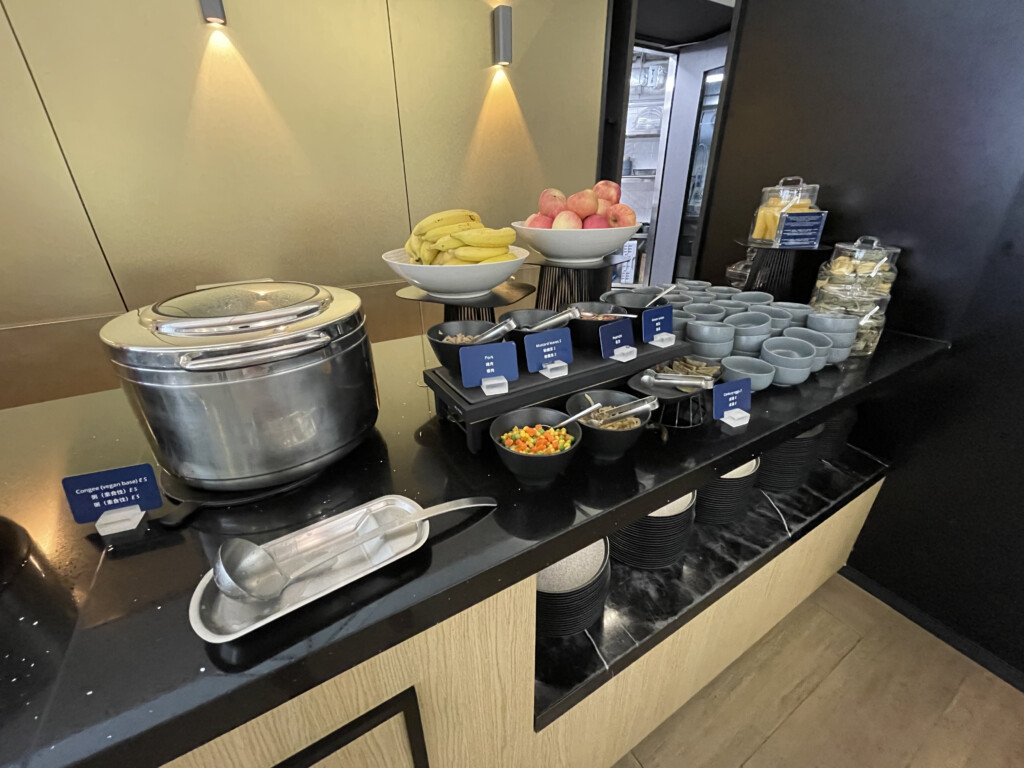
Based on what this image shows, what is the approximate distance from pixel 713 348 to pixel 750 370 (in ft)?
0.28

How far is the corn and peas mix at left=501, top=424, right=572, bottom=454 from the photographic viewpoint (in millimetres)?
649

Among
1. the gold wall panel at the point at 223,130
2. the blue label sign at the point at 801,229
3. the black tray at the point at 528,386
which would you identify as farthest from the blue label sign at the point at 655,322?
the gold wall panel at the point at 223,130

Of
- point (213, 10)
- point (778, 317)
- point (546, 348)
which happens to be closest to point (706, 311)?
point (778, 317)

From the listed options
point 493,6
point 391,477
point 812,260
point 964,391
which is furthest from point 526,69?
point 391,477

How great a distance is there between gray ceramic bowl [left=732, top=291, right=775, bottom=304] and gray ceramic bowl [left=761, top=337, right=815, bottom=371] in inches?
9.0

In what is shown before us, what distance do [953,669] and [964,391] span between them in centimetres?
79

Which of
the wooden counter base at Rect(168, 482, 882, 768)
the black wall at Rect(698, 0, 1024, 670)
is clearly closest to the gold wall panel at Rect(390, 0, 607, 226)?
the black wall at Rect(698, 0, 1024, 670)

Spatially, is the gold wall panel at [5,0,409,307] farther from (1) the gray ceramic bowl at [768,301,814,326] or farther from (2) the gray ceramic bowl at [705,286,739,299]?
(1) the gray ceramic bowl at [768,301,814,326]

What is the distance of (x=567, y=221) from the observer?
91 centimetres

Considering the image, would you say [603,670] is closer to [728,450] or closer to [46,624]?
[728,450]

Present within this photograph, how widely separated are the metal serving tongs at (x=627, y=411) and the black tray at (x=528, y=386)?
2.5 inches

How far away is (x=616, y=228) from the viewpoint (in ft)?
2.97

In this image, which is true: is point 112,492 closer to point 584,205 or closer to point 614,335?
point 614,335

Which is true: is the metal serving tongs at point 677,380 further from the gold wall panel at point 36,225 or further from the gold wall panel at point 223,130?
the gold wall panel at point 36,225
